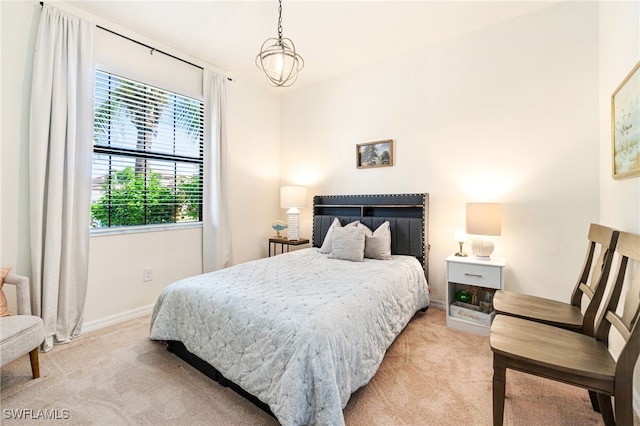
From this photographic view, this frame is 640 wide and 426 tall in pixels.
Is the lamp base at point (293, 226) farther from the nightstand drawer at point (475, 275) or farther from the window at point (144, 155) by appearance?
the nightstand drawer at point (475, 275)

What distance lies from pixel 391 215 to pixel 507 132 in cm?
141

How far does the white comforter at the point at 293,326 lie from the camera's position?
4.25 feet

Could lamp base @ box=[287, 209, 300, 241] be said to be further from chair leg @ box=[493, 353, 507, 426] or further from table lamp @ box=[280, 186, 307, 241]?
chair leg @ box=[493, 353, 507, 426]

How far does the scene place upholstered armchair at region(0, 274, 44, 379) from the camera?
158cm

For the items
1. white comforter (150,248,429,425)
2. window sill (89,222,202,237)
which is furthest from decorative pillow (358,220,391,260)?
window sill (89,222,202,237)

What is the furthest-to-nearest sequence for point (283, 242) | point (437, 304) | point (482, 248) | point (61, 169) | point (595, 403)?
point (283, 242)
point (437, 304)
point (482, 248)
point (61, 169)
point (595, 403)

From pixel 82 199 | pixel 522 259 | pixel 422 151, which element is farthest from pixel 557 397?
pixel 82 199

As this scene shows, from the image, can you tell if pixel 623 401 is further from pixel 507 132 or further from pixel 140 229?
pixel 140 229

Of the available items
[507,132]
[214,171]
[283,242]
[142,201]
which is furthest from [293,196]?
[507,132]

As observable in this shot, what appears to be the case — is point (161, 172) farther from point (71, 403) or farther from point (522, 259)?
point (522, 259)

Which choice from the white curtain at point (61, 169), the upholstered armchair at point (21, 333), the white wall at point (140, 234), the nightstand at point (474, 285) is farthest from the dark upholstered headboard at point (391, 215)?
the upholstered armchair at point (21, 333)

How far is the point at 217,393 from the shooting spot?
170 cm

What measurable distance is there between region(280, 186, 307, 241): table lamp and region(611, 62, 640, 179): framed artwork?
3.04 m

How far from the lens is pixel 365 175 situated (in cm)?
359
